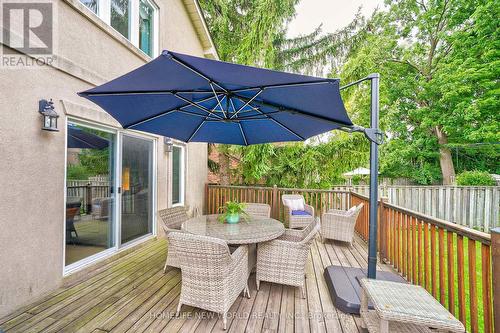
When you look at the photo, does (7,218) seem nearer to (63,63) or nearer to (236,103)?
(63,63)

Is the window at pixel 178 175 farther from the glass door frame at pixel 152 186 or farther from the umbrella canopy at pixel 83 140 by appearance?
the umbrella canopy at pixel 83 140

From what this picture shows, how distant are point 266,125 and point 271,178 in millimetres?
4706

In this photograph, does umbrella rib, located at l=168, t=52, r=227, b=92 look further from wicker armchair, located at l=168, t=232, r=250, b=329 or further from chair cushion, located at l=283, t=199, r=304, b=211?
chair cushion, located at l=283, t=199, r=304, b=211

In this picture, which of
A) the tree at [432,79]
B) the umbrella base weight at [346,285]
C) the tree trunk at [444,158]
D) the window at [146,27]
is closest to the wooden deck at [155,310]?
the umbrella base weight at [346,285]

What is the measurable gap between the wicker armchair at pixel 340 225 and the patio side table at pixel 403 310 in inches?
92.1

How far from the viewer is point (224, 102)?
3006 millimetres

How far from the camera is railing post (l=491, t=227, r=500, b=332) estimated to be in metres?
1.62

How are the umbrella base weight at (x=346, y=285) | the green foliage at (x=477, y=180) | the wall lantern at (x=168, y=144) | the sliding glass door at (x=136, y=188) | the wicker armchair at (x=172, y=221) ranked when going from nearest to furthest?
the umbrella base weight at (x=346, y=285), the wicker armchair at (x=172, y=221), the sliding glass door at (x=136, y=188), the wall lantern at (x=168, y=144), the green foliage at (x=477, y=180)

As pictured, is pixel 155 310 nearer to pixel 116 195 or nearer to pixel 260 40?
pixel 116 195

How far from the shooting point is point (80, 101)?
3.13 metres

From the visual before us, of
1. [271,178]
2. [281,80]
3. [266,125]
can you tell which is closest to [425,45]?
[271,178]

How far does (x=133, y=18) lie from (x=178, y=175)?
3347 millimetres

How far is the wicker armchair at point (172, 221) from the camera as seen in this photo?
317 centimetres

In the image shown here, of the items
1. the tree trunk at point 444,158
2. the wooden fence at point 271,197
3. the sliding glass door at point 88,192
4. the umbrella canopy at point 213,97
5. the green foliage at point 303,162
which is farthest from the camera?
the tree trunk at point 444,158
